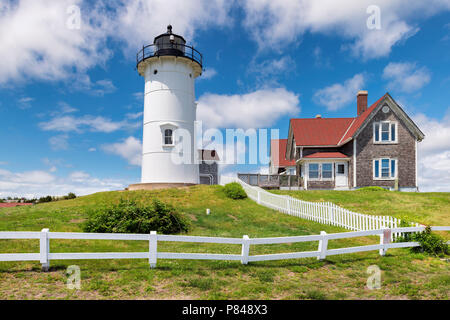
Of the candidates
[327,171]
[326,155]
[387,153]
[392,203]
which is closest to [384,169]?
[387,153]

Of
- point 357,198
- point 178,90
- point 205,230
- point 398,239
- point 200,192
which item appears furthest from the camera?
point 178,90

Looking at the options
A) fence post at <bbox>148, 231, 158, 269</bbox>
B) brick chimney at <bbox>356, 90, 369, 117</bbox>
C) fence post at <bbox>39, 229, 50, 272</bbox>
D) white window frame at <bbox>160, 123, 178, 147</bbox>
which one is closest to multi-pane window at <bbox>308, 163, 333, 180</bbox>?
brick chimney at <bbox>356, 90, 369, 117</bbox>

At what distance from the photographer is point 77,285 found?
664cm

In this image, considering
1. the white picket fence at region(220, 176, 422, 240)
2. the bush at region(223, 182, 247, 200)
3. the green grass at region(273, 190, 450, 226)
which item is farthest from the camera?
the bush at region(223, 182, 247, 200)

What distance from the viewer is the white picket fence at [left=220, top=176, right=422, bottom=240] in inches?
516

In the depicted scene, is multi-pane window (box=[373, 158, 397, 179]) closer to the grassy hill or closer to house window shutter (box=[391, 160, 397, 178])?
house window shutter (box=[391, 160, 397, 178])

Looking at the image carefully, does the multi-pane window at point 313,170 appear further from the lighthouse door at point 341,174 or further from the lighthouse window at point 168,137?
the lighthouse window at point 168,137

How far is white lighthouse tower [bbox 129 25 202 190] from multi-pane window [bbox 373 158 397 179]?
1579 centimetres

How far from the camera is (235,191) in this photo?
75.5 ft

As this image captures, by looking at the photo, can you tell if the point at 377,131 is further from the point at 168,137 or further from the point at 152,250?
the point at 152,250

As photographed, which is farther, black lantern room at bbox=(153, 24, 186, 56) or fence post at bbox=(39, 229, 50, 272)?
black lantern room at bbox=(153, 24, 186, 56)

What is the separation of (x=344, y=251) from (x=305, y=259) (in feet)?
4.13

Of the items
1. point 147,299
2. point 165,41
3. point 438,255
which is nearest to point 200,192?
point 165,41
